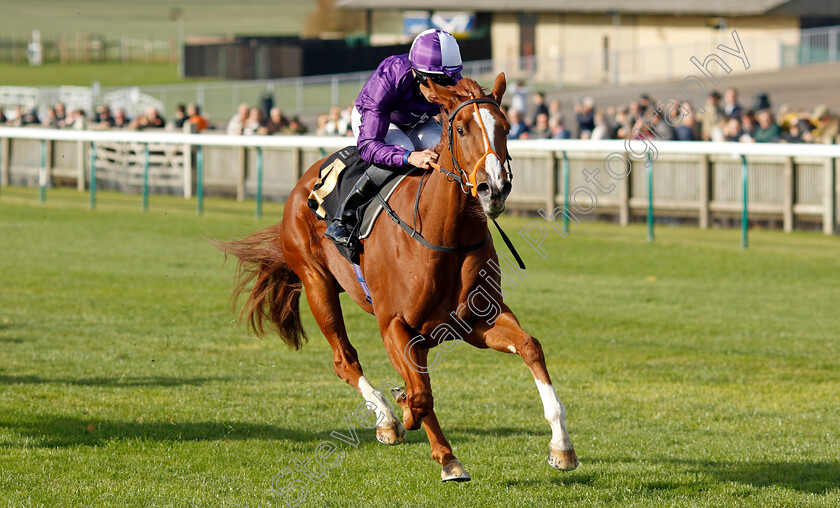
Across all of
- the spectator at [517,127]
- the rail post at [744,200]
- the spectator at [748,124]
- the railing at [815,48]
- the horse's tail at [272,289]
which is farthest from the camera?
the railing at [815,48]

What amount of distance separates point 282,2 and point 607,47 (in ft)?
220

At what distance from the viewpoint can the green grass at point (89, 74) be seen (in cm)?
5400

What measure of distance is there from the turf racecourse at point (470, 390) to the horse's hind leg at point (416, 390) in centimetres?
38

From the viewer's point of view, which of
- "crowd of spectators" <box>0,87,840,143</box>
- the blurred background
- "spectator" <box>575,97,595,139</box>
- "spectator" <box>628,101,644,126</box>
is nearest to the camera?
"crowd of spectators" <box>0,87,840,143</box>

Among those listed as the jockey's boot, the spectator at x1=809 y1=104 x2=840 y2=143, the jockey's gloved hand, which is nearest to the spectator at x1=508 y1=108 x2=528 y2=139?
the spectator at x1=809 y1=104 x2=840 y2=143

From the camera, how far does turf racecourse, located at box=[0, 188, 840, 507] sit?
5582 mm

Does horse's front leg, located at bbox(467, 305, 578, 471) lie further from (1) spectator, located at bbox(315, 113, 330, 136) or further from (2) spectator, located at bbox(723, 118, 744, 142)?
(1) spectator, located at bbox(315, 113, 330, 136)

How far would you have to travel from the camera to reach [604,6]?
42250mm

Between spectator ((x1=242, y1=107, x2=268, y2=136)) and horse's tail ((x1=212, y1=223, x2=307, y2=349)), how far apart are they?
1282 centimetres

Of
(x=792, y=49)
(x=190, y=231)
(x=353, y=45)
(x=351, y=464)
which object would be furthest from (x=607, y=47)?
(x=351, y=464)

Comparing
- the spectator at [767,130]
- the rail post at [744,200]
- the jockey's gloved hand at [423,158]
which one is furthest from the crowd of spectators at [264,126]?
the jockey's gloved hand at [423,158]

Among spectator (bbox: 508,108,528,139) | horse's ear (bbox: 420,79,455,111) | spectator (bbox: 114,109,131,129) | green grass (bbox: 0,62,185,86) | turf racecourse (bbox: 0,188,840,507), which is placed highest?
green grass (bbox: 0,62,185,86)

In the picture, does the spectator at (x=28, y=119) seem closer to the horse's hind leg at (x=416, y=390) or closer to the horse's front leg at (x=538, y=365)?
the horse's hind leg at (x=416, y=390)

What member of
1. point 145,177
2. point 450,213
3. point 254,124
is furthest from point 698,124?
point 450,213
